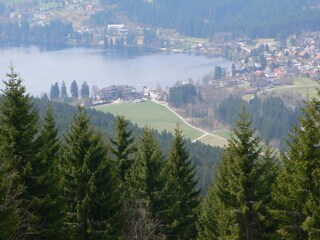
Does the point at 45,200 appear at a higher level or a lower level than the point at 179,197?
higher

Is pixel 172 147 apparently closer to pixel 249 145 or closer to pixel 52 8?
pixel 249 145

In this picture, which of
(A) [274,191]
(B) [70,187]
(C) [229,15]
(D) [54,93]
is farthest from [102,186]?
(C) [229,15]

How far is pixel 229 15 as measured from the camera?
134 m

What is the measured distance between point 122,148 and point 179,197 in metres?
1.46

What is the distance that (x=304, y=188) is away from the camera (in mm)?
7664

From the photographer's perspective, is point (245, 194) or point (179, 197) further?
point (179, 197)

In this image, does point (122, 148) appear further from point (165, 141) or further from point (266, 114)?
point (266, 114)

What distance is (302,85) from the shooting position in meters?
66.6

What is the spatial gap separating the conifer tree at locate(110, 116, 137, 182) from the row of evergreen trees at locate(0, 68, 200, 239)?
0.63 metres

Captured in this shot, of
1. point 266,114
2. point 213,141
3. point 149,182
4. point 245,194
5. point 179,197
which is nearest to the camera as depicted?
point 245,194

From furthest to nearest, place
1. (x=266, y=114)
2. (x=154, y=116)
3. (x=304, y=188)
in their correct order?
(x=266, y=114) < (x=154, y=116) < (x=304, y=188)

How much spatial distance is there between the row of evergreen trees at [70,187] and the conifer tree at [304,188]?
2.06 meters

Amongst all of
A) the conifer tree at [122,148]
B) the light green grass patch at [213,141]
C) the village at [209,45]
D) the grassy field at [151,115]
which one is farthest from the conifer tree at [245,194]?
the village at [209,45]

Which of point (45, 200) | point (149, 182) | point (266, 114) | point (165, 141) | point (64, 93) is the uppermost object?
point (45, 200)
